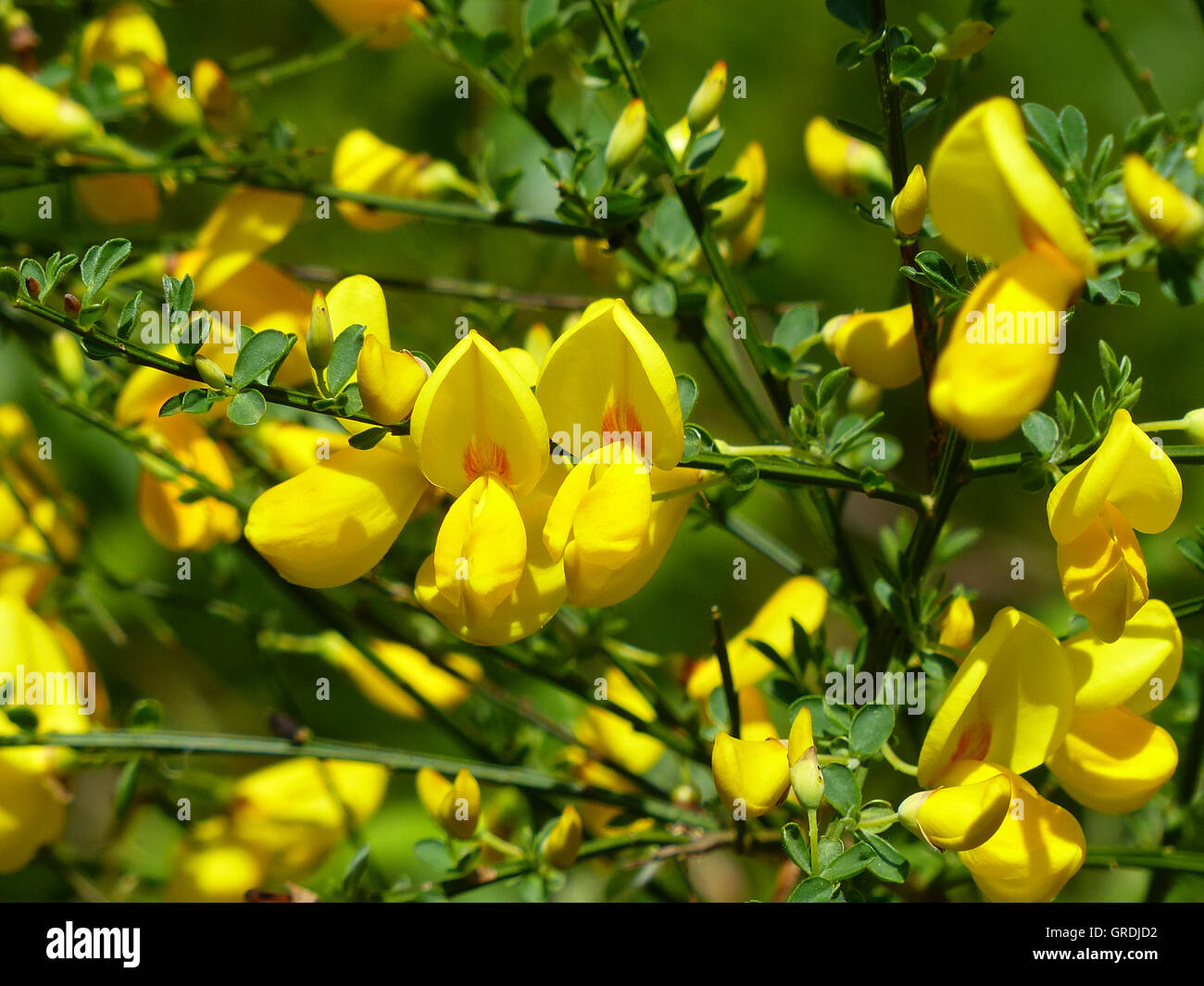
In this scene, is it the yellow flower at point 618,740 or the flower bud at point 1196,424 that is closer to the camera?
the flower bud at point 1196,424

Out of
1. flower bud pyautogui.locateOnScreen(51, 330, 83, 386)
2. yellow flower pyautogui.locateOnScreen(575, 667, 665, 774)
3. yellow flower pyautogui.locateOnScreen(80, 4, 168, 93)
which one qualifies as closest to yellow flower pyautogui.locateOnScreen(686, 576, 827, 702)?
yellow flower pyautogui.locateOnScreen(575, 667, 665, 774)

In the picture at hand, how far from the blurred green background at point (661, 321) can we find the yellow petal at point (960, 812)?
0.56 m

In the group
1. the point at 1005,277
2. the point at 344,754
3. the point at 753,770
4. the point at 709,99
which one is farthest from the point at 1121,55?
the point at 344,754

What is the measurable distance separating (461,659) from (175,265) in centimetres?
32

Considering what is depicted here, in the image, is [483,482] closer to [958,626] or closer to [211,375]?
[211,375]

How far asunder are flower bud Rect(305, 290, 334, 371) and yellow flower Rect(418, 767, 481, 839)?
0.69 ft

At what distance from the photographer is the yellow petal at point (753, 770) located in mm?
399

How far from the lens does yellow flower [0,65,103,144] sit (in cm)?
60

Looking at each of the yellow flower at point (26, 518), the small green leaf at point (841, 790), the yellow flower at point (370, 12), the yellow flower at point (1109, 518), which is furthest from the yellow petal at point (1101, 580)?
the yellow flower at point (26, 518)

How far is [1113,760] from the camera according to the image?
1.51ft

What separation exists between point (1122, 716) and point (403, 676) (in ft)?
1.43

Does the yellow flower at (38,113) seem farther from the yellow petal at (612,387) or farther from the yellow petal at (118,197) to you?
the yellow petal at (612,387)

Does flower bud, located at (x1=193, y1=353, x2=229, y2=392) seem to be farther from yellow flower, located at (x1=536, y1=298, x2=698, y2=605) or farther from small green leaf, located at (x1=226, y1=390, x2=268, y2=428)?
yellow flower, located at (x1=536, y1=298, x2=698, y2=605)

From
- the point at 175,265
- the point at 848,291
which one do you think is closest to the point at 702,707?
the point at 175,265
